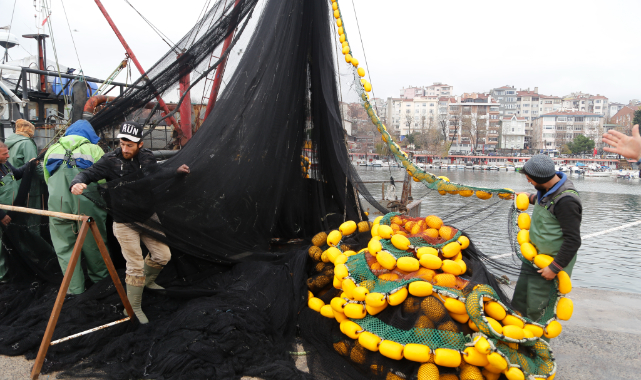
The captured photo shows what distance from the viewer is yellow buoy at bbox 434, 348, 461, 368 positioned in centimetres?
244

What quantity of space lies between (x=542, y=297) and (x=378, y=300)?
127cm

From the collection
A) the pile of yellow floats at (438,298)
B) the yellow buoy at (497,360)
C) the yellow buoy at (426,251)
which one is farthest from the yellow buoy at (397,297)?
the yellow buoy at (497,360)

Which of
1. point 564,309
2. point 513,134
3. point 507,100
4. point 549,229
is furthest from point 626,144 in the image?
point 507,100

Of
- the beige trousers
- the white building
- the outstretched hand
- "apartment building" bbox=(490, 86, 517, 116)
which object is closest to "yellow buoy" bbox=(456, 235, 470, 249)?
the outstretched hand

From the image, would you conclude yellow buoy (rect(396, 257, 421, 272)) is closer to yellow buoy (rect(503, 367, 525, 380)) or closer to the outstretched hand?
yellow buoy (rect(503, 367, 525, 380))

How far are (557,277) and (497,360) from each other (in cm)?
88

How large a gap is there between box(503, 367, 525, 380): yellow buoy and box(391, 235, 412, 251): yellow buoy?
1079 mm

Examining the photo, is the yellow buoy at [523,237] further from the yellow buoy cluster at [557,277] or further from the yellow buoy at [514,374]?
the yellow buoy at [514,374]

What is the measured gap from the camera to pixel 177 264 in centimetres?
388

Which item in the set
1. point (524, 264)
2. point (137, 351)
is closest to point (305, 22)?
point (524, 264)

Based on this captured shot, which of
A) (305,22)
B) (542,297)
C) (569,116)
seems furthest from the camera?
(569,116)

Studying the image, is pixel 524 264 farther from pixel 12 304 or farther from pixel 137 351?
pixel 12 304

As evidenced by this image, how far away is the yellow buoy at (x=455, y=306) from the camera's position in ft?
8.69

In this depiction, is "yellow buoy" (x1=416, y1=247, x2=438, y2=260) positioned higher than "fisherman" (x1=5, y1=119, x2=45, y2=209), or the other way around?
"fisherman" (x1=5, y1=119, x2=45, y2=209)
